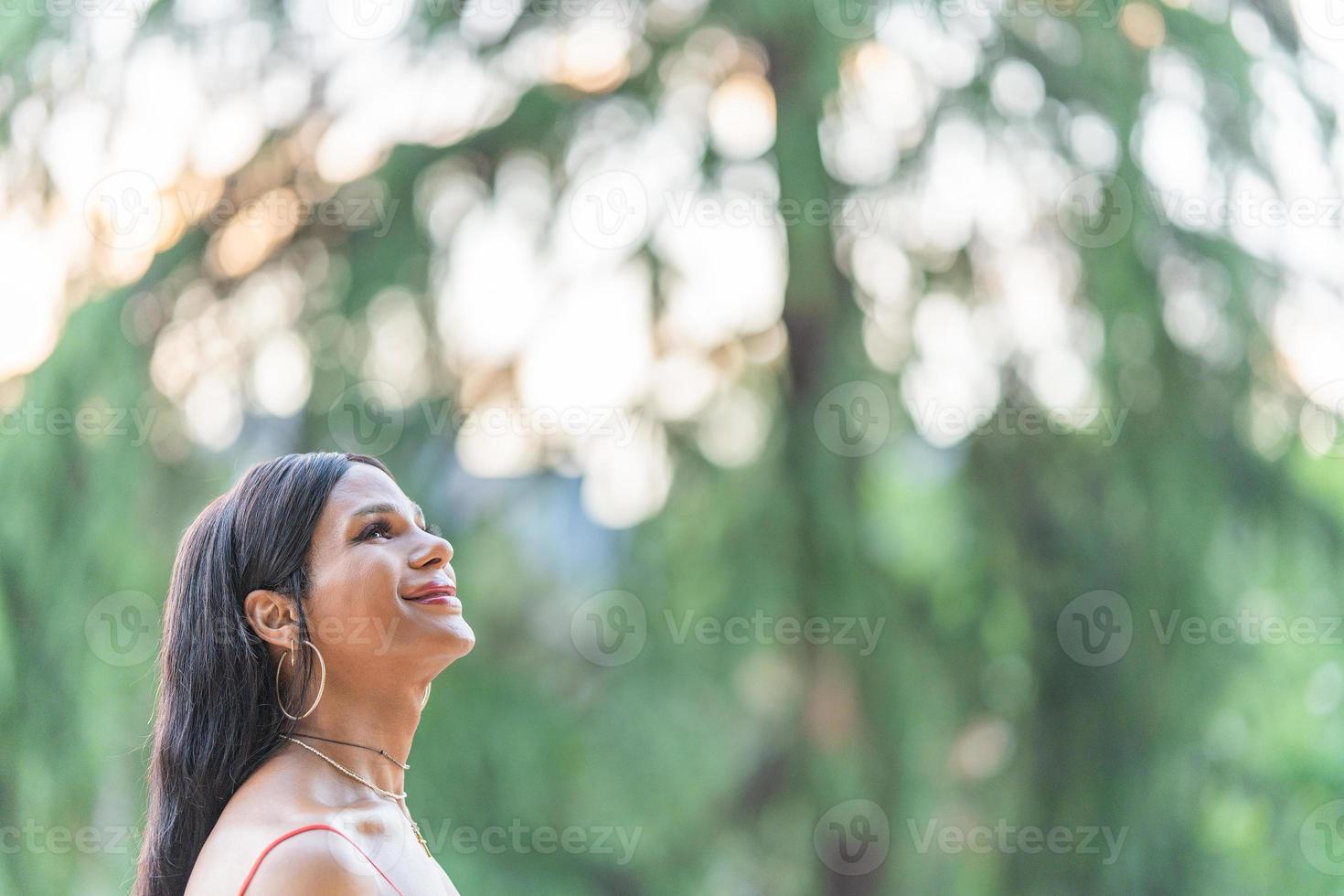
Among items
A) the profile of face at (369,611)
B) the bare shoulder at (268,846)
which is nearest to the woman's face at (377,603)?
the profile of face at (369,611)

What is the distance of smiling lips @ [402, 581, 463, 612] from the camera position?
135cm

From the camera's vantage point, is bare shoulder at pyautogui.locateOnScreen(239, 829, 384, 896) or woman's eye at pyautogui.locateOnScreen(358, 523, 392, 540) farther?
woman's eye at pyautogui.locateOnScreen(358, 523, 392, 540)

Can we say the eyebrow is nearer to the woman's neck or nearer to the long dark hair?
the long dark hair

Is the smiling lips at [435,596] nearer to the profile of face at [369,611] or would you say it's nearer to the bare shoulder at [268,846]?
the profile of face at [369,611]

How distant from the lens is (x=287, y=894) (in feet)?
3.76

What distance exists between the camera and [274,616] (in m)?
1.34

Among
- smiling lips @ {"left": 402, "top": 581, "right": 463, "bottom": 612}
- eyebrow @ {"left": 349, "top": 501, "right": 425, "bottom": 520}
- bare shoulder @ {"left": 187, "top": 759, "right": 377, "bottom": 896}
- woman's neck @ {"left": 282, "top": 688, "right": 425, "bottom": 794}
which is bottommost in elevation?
woman's neck @ {"left": 282, "top": 688, "right": 425, "bottom": 794}

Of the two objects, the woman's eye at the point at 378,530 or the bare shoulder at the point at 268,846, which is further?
the woman's eye at the point at 378,530

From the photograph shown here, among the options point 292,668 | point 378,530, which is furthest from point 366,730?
point 378,530

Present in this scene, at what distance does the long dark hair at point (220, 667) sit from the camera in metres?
1.34

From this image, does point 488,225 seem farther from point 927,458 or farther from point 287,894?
point 287,894

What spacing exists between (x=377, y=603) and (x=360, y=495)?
130 millimetres

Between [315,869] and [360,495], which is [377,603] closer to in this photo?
[360,495]

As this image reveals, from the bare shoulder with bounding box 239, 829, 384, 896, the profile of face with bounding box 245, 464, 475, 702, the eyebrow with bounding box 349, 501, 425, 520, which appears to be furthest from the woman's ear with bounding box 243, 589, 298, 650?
the bare shoulder with bounding box 239, 829, 384, 896
